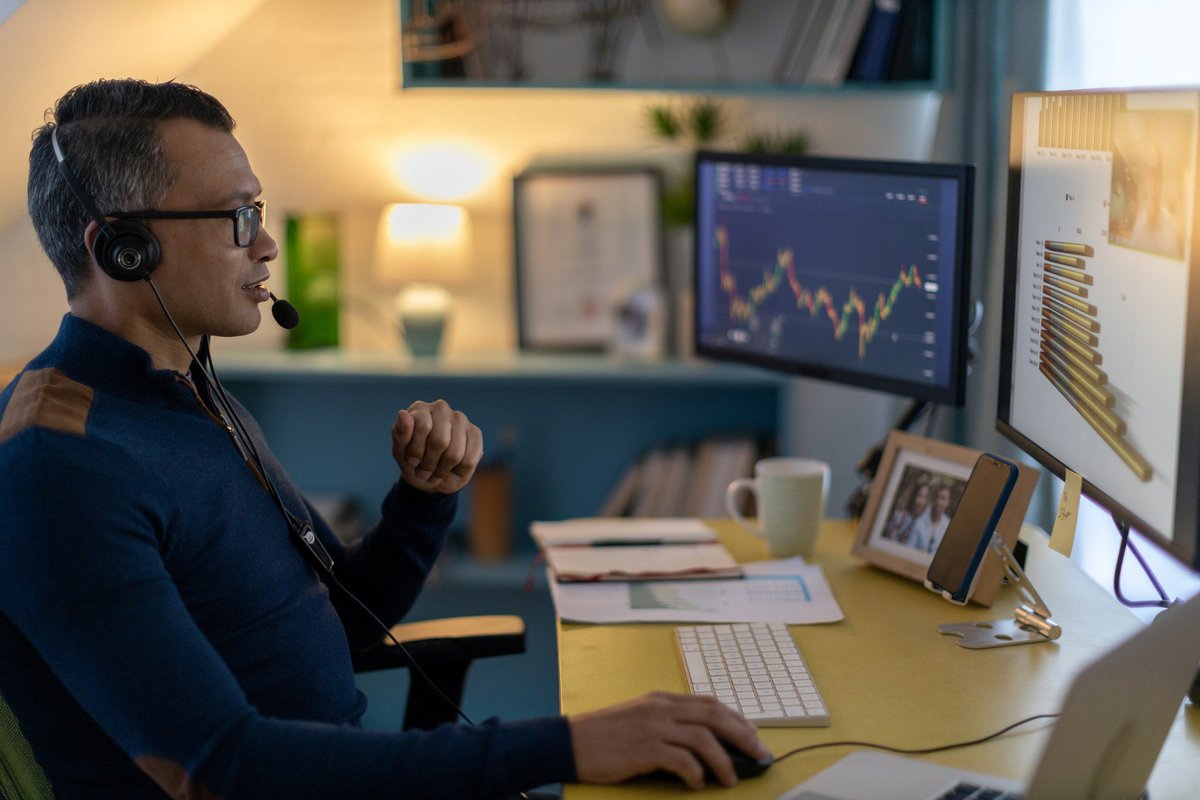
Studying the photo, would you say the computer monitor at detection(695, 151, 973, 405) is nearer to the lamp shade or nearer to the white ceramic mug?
the white ceramic mug

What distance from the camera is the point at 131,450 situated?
118 cm

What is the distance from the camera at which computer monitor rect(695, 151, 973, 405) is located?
167cm

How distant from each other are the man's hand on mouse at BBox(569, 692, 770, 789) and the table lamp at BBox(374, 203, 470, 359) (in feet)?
6.06

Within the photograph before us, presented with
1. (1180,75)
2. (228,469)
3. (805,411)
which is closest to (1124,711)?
(228,469)

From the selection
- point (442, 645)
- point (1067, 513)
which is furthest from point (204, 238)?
point (1067, 513)

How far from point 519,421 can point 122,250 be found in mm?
1779

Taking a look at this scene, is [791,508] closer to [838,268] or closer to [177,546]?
[838,268]

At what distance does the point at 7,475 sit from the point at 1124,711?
2.99ft

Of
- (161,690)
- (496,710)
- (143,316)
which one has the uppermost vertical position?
(143,316)

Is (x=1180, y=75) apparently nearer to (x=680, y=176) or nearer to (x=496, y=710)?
(x=680, y=176)

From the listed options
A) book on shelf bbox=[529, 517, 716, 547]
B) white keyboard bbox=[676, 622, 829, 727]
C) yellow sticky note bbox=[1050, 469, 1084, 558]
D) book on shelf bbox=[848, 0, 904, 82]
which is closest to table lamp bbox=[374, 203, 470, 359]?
book on shelf bbox=[848, 0, 904, 82]

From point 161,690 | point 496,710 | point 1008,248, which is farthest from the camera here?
point 496,710

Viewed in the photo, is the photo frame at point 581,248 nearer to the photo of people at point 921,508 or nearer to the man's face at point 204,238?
the photo of people at point 921,508

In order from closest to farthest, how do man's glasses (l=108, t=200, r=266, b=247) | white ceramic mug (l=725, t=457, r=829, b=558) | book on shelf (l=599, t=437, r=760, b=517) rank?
man's glasses (l=108, t=200, r=266, b=247) → white ceramic mug (l=725, t=457, r=829, b=558) → book on shelf (l=599, t=437, r=760, b=517)
